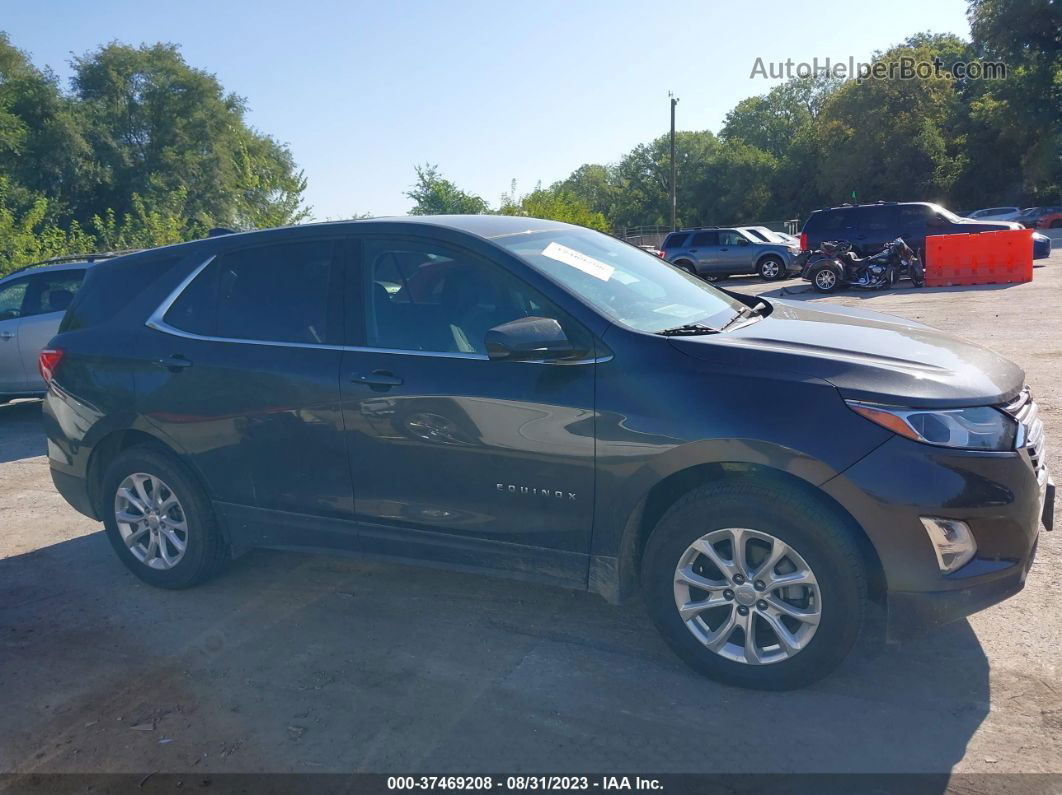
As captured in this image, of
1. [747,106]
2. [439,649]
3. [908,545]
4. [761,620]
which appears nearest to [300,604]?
[439,649]

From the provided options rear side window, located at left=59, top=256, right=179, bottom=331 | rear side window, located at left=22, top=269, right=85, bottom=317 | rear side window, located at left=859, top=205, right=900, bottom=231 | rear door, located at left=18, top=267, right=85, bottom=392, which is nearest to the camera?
rear side window, located at left=59, top=256, right=179, bottom=331

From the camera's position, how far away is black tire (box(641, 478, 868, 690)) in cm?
334

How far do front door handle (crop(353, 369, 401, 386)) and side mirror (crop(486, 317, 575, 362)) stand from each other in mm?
567

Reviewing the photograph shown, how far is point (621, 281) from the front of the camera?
4363mm

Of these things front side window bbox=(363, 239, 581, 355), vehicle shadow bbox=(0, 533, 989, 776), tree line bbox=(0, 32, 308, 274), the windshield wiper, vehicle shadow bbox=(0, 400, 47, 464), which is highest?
tree line bbox=(0, 32, 308, 274)

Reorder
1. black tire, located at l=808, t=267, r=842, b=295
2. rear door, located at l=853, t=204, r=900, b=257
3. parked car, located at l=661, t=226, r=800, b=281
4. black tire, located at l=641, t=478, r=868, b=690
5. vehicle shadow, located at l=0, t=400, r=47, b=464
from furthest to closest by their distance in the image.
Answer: parked car, located at l=661, t=226, r=800, b=281 < rear door, located at l=853, t=204, r=900, b=257 < black tire, located at l=808, t=267, r=842, b=295 < vehicle shadow, located at l=0, t=400, r=47, b=464 < black tire, located at l=641, t=478, r=868, b=690

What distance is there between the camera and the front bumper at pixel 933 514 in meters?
3.22

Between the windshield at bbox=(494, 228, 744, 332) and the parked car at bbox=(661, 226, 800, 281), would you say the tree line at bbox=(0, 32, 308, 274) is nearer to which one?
the parked car at bbox=(661, 226, 800, 281)

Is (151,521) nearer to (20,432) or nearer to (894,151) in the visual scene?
(20,432)

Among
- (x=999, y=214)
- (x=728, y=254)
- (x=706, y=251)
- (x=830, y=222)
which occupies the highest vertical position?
(x=999, y=214)

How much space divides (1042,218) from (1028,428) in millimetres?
46725

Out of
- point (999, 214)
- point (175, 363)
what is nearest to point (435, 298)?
point (175, 363)

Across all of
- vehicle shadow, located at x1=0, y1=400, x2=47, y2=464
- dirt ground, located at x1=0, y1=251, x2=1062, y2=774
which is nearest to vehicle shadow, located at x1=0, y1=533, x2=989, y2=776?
dirt ground, located at x1=0, y1=251, x2=1062, y2=774

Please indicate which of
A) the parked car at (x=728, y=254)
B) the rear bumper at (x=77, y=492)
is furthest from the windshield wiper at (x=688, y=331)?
the parked car at (x=728, y=254)
